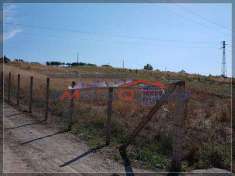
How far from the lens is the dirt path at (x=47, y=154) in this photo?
24.0 feet

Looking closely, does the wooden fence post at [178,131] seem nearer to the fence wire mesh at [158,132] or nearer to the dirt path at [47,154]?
the fence wire mesh at [158,132]

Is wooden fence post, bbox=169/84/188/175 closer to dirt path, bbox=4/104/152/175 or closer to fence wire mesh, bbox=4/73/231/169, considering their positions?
fence wire mesh, bbox=4/73/231/169

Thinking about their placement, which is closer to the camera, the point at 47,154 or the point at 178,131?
the point at 178,131

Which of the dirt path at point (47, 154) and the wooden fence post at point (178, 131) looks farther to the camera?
the wooden fence post at point (178, 131)

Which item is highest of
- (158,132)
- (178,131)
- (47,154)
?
(178,131)

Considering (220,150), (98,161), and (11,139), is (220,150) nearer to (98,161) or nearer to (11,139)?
(98,161)

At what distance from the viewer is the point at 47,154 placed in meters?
8.40

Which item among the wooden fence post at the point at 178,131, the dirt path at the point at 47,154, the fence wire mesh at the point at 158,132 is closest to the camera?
the dirt path at the point at 47,154

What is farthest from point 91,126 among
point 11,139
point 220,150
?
point 220,150

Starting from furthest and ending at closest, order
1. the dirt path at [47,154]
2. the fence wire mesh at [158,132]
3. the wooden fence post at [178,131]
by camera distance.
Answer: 1. the fence wire mesh at [158,132]
2. the wooden fence post at [178,131]
3. the dirt path at [47,154]

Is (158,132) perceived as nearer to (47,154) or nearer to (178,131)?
(178,131)

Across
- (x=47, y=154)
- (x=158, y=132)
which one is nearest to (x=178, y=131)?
(x=47, y=154)

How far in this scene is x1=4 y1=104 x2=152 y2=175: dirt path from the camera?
7328mm

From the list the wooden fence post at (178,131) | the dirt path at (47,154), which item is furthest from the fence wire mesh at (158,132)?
the dirt path at (47,154)
